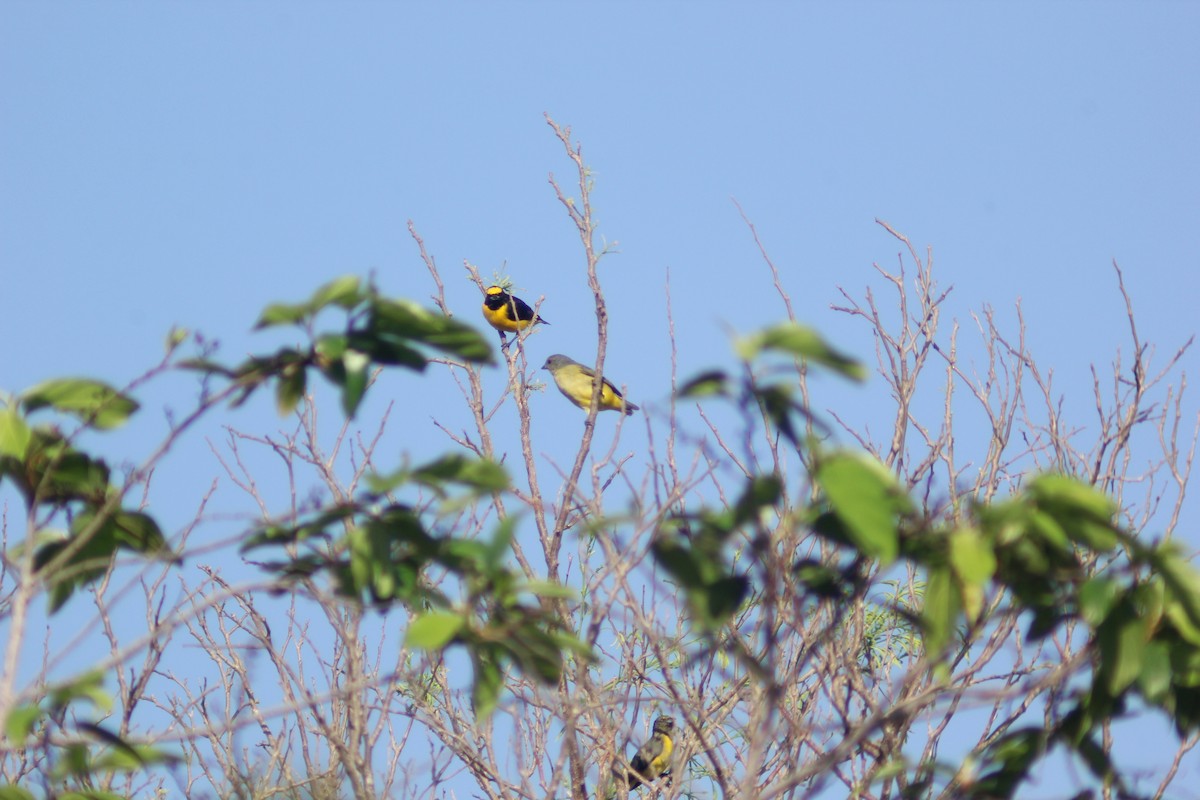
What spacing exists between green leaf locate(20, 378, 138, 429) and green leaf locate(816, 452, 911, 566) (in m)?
0.89

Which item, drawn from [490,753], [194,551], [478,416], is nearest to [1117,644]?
[194,551]

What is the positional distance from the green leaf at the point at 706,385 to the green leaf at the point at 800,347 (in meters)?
0.10

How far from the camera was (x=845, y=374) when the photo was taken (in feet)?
3.90

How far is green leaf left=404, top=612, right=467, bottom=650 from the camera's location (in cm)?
129

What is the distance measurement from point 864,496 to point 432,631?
45cm

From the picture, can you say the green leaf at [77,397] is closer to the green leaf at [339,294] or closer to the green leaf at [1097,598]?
the green leaf at [339,294]

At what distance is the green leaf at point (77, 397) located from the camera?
158 cm

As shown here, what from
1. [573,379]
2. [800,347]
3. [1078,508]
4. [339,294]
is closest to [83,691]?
[339,294]

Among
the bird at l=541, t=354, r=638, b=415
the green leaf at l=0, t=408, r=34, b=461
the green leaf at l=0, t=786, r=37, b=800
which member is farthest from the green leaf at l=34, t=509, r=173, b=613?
the bird at l=541, t=354, r=638, b=415

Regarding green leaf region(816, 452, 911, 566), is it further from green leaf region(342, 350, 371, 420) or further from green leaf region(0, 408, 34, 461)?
green leaf region(0, 408, 34, 461)

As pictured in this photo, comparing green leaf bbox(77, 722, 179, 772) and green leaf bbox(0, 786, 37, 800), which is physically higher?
green leaf bbox(0, 786, 37, 800)

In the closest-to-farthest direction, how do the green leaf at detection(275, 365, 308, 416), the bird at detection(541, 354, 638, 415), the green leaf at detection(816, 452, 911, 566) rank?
the green leaf at detection(816, 452, 911, 566) → the green leaf at detection(275, 365, 308, 416) → the bird at detection(541, 354, 638, 415)

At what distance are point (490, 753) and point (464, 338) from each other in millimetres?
2818

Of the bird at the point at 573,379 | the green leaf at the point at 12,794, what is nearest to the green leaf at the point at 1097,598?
the green leaf at the point at 12,794
